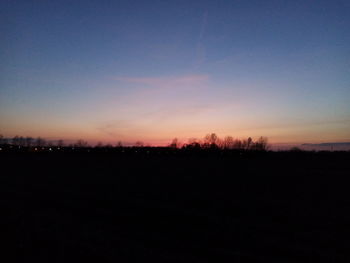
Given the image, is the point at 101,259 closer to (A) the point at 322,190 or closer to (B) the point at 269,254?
(B) the point at 269,254

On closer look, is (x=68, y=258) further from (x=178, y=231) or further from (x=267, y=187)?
(x=267, y=187)

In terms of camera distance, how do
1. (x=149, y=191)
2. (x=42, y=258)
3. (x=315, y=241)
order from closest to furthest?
(x=42, y=258)
(x=315, y=241)
(x=149, y=191)

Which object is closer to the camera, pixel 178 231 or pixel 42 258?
pixel 42 258

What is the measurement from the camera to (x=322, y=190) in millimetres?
20484

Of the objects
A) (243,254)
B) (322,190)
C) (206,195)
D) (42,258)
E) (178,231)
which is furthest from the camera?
(322,190)

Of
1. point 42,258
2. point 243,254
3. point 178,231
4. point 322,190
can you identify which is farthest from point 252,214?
point 322,190

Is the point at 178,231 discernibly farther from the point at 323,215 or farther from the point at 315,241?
the point at 323,215

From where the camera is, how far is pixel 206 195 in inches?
694

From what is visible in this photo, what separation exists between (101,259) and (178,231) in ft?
10.9

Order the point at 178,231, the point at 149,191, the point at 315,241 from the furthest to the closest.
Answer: the point at 149,191, the point at 178,231, the point at 315,241

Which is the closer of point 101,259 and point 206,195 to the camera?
point 101,259

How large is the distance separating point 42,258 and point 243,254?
17.5 ft

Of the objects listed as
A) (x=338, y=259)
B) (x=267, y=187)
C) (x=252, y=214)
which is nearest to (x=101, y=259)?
(x=338, y=259)

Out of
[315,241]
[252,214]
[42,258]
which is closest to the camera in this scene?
[42,258]
